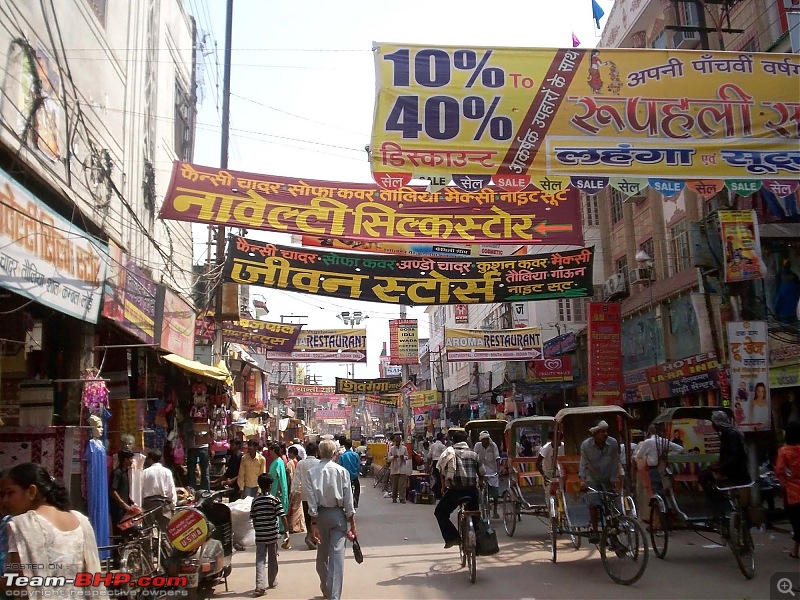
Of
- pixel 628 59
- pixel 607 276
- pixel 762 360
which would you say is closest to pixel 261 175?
pixel 628 59

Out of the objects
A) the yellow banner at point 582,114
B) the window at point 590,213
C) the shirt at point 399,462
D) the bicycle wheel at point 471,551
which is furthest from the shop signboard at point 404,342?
the bicycle wheel at point 471,551

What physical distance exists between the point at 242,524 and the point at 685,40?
17073mm

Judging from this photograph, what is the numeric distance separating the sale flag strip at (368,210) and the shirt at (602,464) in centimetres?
397

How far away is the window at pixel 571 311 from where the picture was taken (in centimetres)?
3127

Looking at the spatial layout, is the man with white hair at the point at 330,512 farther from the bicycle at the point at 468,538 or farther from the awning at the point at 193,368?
the awning at the point at 193,368

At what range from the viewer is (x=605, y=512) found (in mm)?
8422

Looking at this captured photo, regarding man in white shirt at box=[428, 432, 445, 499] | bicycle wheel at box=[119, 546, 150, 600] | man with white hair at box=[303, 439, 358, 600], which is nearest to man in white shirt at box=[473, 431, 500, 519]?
man in white shirt at box=[428, 432, 445, 499]

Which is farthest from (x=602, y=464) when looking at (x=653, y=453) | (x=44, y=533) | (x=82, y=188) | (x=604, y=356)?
(x=604, y=356)

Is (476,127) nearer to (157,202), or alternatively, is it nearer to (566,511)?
(566,511)

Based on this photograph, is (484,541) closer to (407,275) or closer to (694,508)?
(694,508)

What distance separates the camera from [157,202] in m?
14.2

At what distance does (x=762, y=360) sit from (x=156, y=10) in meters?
12.8

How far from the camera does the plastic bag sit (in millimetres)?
10695

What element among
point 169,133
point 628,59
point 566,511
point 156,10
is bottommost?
point 566,511
